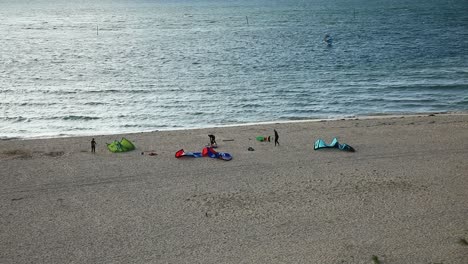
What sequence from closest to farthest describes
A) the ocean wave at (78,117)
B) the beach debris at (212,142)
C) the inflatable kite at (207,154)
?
the inflatable kite at (207,154) → the beach debris at (212,142) → the ocean wave at (78,117)

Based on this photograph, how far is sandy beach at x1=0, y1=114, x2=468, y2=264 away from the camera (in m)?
14.2

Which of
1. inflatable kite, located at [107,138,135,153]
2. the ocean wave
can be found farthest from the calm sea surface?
inflatable kite, located at [107,138,135,153]

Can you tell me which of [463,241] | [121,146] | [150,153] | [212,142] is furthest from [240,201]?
[121,146]

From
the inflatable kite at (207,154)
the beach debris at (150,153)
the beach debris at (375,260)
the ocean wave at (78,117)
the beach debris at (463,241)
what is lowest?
the ocean wave at (78,117)

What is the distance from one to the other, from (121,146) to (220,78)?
19318 millimetres

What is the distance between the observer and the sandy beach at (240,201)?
14227 millimetres

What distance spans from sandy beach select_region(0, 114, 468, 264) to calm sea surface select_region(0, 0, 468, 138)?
6.11m

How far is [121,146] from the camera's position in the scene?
72.7 feet

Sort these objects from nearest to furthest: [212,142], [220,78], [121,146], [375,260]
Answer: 1. [375,260]
2. [121,146]
3. [212,142]
4. [220,78]

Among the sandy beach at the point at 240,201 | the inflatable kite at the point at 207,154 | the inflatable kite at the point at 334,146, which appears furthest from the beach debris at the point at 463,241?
the inflatable kite at the point at 207,154

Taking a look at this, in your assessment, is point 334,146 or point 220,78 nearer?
point 334,146

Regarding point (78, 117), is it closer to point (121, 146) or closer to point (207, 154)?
point (121, 146)

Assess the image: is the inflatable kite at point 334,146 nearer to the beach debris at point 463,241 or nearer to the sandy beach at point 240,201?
the sandy beach at point 240,201

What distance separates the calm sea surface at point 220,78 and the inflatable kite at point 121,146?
202 inches
